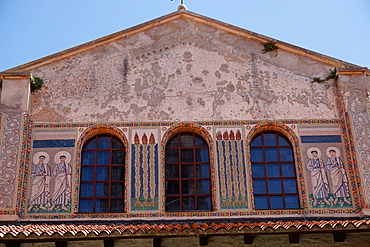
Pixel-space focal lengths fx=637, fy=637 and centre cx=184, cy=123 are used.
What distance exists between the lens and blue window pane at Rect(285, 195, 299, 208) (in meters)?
14.1

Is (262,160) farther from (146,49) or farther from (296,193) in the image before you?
(146,49)

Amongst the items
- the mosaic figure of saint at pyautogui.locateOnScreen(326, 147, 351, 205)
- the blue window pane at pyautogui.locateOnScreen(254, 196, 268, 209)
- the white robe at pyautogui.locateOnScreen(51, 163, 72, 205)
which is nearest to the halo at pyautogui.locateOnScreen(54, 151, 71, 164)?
the white robe at pyautogui.locateOnScreen(51, 163, 72, 205)

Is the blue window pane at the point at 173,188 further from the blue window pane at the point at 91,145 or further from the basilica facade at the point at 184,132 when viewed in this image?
the blue window pane at the point at 91,145

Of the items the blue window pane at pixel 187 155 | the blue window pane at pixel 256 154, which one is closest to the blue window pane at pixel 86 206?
the blue window pane at pixel 187 155

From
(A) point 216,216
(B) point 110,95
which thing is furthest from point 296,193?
(B) point 110,95

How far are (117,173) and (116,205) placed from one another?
2.52ft

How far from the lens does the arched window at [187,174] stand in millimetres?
14109

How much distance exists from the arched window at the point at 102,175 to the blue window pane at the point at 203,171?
1.72m

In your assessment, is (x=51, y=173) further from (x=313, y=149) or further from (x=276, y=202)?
(x=313, y=149)

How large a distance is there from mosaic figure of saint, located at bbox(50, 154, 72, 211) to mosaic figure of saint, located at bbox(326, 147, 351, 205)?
580 cm

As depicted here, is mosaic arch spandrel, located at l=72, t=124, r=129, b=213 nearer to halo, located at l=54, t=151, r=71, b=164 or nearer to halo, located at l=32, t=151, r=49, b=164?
halo, located at l=54, t=151, r=71, b=164

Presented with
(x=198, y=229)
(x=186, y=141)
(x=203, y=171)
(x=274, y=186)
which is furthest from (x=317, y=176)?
(x=198, y=229)

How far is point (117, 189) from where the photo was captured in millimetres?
14266

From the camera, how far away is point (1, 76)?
1495cm
